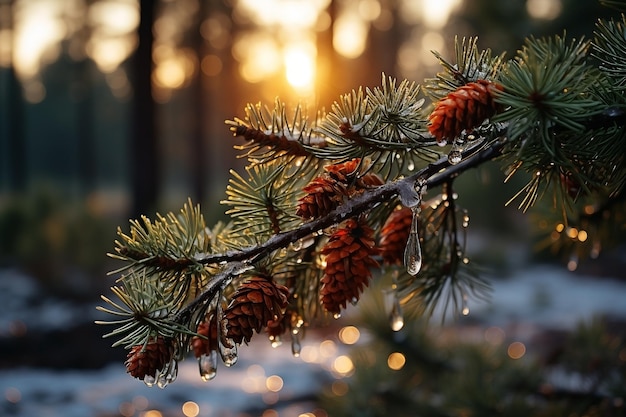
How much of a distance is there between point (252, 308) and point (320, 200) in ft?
0.70

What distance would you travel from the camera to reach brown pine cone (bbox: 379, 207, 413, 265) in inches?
46.6

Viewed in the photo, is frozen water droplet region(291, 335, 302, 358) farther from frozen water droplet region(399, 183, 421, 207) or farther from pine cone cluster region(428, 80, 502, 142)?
pine cone cluster region(428, 80, 502, 142)

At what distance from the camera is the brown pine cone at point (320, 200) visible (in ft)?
3.27

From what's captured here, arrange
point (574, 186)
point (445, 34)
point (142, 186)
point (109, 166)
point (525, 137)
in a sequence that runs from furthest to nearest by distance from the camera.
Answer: point (109, 166)
point (445, 34)
point (142, 186)
point (574, 186)
point (525, 137)

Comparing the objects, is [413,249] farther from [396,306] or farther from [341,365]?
[341,365]

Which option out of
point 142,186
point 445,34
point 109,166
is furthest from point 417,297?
point 109,166

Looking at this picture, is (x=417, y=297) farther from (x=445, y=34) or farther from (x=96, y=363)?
(x=445, y=34)

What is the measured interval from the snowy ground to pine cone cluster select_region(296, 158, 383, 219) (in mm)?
3121

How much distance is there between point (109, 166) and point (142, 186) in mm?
43437

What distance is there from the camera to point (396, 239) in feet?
3.88

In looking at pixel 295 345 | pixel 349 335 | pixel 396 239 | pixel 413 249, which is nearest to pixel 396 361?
pixel 295 345

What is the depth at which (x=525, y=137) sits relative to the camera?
94 cm

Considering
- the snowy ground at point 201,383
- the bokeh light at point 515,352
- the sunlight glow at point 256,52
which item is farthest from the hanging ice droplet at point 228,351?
the sunlight glow at point 256,52

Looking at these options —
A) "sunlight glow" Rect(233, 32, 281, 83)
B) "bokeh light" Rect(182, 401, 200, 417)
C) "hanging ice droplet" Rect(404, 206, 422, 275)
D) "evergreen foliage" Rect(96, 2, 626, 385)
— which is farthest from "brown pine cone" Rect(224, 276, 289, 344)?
"sunlight glow" Rect(233, 32, 281, 83)
